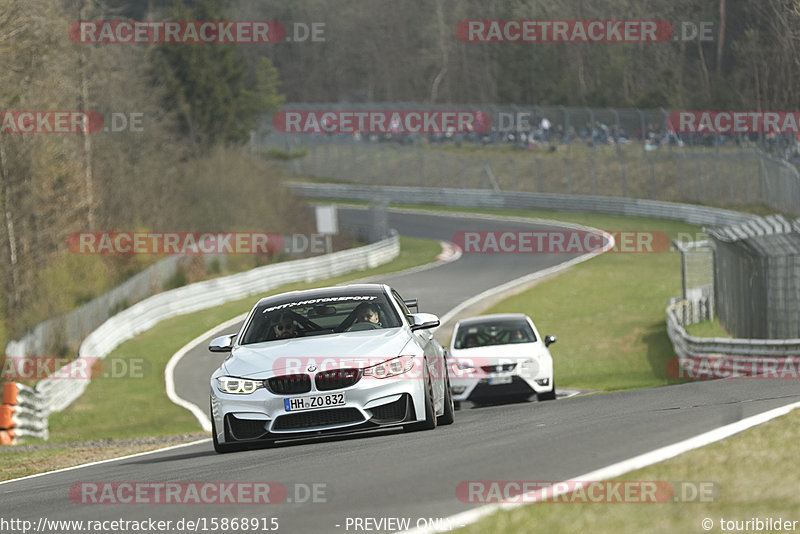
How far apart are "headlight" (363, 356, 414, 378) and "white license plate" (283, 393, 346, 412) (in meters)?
0.31

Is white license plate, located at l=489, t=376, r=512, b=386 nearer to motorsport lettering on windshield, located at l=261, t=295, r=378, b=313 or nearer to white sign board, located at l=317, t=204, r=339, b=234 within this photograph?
motorsport lettering on windshield, located at l=261, t=295, r=378, b=313

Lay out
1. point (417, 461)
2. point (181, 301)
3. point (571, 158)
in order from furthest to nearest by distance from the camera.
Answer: point (571, 158), point (181, 301), point (417, 461)

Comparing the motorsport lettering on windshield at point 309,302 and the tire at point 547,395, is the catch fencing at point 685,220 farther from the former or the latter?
the motorsport lettering on windshield at point 309,302

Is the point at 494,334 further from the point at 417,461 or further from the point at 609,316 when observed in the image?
the point at 609,316

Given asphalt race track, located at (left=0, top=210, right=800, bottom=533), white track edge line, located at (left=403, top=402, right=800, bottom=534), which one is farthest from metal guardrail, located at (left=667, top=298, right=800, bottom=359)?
white track edge line, located at (left=403, top=402, right=800, bottom=534)

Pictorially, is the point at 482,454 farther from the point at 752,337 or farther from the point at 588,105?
the point at 588,105

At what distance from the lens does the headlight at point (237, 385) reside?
10.1 metres

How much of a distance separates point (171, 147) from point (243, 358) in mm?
55540

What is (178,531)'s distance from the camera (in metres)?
6.56

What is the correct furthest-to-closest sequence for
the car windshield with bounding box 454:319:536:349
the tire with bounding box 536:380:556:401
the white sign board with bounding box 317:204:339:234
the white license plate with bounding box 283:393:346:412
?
1. the white sign board with bounding box 317:204:339:234
2. the car windshield with bounding box 454:319:536:349
3. the tire with bounding box 536:380:556:401
4. the white license plate with bounding box 283:393:346:412

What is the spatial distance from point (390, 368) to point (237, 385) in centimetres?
129

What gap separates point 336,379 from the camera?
10039mm

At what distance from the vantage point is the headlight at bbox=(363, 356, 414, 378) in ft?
33.0

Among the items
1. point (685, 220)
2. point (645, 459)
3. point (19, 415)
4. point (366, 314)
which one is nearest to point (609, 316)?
point (19, 415)
